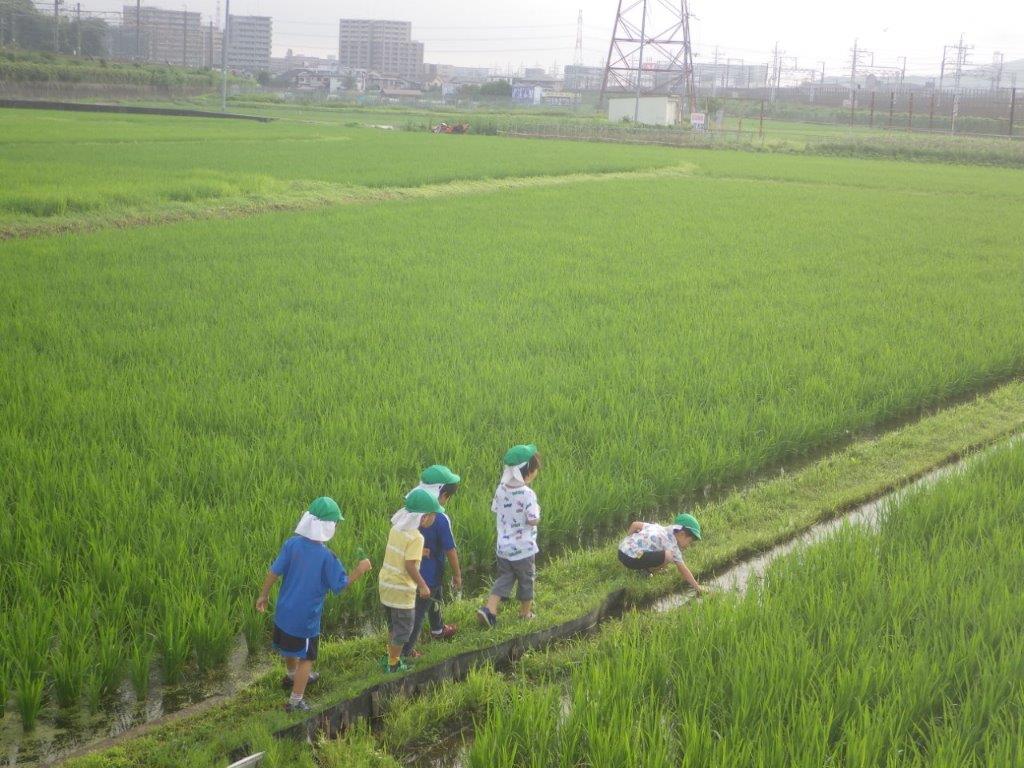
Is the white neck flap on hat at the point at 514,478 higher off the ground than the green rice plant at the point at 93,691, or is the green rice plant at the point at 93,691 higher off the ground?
the white neck flap on hat at the point at 514,478

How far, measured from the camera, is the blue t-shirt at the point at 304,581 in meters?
3.07

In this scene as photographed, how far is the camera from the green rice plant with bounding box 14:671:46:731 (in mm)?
2980

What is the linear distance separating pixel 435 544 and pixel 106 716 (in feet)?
3.89

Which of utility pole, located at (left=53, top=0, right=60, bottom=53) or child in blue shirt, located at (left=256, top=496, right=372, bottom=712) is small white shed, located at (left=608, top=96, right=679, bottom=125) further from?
child in blue shirt, located at (left=256, top=496, right=372, bottom=712)

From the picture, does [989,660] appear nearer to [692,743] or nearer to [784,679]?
[784,679]

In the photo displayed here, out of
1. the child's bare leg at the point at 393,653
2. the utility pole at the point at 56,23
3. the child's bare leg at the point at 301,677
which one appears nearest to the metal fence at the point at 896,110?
the child's bare leg at the point at 393,653

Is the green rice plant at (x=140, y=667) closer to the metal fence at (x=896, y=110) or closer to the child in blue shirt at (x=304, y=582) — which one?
the child in blue shirt at (x=304, y=582)

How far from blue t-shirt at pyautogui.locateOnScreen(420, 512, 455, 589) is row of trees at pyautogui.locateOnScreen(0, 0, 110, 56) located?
70.1 meters

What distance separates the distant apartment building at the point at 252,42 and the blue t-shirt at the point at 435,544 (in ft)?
521

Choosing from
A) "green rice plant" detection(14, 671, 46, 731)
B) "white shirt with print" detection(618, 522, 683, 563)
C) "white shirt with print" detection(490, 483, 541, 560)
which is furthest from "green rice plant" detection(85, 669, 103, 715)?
"white shirt with print" detection(618, 522, 683, 563)

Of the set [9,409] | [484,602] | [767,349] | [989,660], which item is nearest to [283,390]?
[9,409]

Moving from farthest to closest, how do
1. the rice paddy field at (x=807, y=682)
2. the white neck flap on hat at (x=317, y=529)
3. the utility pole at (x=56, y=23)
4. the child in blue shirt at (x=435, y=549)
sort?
the utility pole at (x=56, y=23)
the child in blue shirt at (x=435, y=549)
the white neck flap on hat at (x=317, y=529)
the rice paddy field at (x=807, y=682)

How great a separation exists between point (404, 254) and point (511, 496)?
28.5 ft

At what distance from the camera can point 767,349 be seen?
7781mm
